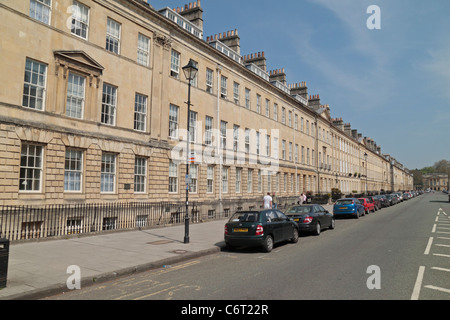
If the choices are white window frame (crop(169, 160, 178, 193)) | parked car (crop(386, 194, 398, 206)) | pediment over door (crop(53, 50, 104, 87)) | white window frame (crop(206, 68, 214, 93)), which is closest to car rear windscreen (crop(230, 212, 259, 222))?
white window frame (crop(169, 160, 178, 193))

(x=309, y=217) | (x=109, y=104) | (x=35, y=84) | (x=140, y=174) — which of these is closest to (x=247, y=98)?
(x=140, y=174)

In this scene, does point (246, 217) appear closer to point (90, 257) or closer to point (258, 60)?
point (90, 257)

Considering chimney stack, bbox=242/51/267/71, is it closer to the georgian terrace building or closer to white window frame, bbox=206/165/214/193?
the georgian terrace building

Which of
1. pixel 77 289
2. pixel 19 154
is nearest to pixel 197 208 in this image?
pixel 19 154

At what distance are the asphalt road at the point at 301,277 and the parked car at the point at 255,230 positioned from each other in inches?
16.3

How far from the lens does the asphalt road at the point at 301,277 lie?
248 inches

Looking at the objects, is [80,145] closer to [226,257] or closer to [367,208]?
[226,257]

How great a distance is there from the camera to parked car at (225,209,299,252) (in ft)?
36.7

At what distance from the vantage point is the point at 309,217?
1541cm

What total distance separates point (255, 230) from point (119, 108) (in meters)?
11.6

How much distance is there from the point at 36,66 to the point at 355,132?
269ft

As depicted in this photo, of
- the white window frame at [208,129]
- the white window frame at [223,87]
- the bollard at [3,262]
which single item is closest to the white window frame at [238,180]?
the white window frame at [208,129]

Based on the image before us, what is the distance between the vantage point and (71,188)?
51.9 ft

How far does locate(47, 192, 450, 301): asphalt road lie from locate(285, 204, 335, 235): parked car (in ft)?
11.1
